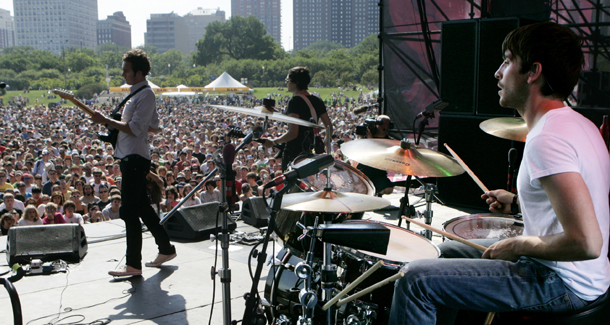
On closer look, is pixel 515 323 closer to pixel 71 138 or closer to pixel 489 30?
pixel 489 30

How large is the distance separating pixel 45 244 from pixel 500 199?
11.5 feet

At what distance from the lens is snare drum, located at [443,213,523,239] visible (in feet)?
9.32

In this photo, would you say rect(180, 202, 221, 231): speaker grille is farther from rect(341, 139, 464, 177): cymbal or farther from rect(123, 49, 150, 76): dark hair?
rect(341, 139, 464, 177): cymbal

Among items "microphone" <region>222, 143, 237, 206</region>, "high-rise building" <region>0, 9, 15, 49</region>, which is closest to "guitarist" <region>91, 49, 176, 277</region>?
"microphone" <region>222, 143, 237, 206</region>

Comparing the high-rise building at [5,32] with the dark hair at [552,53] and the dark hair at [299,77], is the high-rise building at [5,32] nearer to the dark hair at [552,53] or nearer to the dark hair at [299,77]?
the dark hair at [299,77]

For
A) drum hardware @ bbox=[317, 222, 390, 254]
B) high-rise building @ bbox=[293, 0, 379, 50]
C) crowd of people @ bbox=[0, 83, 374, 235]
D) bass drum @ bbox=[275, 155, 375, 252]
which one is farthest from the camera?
high-rise building @ bbox=[293, 0, 379, 50]

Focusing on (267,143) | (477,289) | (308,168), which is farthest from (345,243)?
(267,143)

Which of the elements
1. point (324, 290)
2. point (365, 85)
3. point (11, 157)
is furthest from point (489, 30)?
point (365, 85)

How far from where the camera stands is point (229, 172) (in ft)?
8.24

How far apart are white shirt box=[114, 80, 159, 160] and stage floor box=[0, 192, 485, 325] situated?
0.89 meters

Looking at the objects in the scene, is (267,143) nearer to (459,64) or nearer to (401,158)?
(401,158)

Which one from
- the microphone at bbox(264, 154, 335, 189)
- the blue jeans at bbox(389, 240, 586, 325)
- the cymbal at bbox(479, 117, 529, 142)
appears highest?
the cymbal at bbox(479, 117, 529, 142)

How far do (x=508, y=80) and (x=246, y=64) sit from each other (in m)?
81.2

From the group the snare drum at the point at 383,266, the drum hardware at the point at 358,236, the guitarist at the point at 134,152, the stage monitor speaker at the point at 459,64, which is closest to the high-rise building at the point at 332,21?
the stage monitor speaker at the point at 459,64
